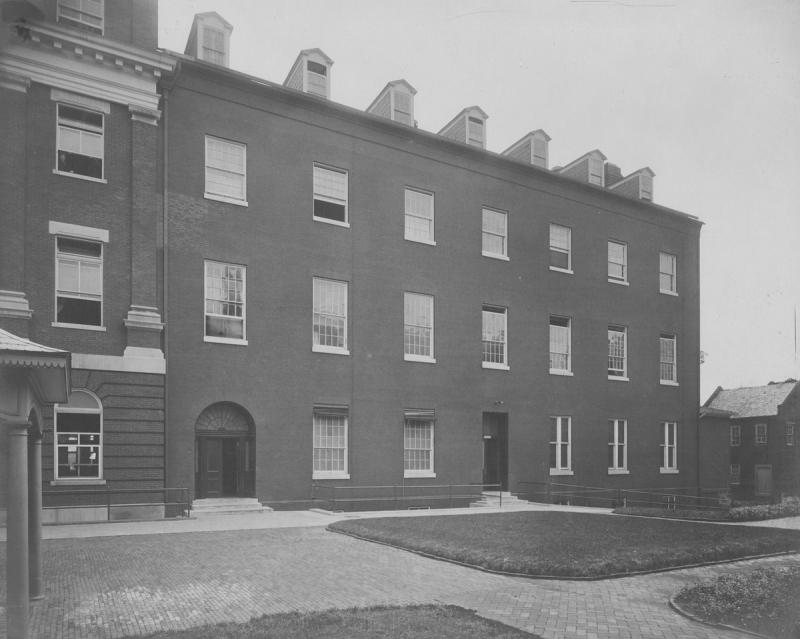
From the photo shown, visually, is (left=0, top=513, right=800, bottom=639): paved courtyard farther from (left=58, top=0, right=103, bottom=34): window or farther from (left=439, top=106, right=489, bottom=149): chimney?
(left=439, top=106, right=489, bottom=149): chimney

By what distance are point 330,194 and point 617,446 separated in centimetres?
1745

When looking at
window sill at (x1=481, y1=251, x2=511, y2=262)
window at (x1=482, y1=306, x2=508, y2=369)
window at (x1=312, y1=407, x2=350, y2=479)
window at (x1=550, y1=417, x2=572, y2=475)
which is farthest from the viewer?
window at (x1=550, y1=417, x2=572, y2=475)

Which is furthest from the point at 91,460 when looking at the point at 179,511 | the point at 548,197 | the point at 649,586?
the point at 548,197

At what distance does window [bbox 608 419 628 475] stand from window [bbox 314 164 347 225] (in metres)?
15.8

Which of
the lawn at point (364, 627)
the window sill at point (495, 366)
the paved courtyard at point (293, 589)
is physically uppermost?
the window sill at point (495, 366)

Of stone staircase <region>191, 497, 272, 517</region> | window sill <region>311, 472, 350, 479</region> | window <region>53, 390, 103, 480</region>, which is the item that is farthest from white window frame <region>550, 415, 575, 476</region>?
window <region>53, 390, 103, 480</region>

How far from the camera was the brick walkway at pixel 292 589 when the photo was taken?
8.49 m

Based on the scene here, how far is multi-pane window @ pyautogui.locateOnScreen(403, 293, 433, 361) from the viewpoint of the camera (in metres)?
25.6

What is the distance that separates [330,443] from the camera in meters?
23.3

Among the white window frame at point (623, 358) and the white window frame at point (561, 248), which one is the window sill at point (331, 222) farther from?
the white window frame at point (623, 358)

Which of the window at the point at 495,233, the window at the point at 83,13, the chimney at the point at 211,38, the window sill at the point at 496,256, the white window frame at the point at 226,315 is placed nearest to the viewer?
the window at the point at 83,13

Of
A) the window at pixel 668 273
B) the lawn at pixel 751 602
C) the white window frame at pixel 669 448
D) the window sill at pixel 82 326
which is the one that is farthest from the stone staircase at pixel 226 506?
the window at pixel 668 273

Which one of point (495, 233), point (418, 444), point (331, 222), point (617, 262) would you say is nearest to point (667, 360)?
point (617, 262)

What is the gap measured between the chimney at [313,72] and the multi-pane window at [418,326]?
7.80 m
